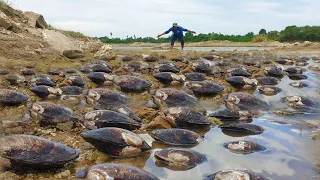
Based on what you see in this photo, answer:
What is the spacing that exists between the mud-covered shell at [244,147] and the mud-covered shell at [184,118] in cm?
100

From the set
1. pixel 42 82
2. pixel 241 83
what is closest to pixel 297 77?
pixel 241 83

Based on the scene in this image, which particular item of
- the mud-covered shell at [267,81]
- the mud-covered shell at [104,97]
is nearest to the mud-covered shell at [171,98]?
the mud-covered shell at [104,97]

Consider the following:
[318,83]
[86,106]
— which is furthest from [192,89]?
[318,83]

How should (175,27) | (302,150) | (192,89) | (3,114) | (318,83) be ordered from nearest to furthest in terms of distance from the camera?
(302,150) → (3,114) → (192,89) → (318,83) → (175,27)

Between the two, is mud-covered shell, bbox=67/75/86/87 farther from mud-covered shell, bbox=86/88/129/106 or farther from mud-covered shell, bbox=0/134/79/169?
mud-covered shell, bbox=0/134/79/169

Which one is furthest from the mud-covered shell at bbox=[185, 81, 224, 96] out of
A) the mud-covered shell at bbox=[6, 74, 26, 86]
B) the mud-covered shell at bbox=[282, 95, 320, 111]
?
the mud-covered shell at bbox=[6, 74, 26, 86]

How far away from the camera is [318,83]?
397 inches

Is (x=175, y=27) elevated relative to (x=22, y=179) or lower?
elevated

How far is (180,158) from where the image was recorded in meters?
3.79

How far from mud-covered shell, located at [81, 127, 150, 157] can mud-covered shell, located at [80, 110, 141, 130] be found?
2.05 feet

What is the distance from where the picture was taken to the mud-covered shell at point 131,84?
792 centimetres

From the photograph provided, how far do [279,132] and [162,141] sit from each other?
2.02m

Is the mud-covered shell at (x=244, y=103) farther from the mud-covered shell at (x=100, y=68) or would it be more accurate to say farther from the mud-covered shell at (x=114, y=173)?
the mud-covered shell at (x=100, y=68)

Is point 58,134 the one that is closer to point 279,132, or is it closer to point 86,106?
point 86,106
